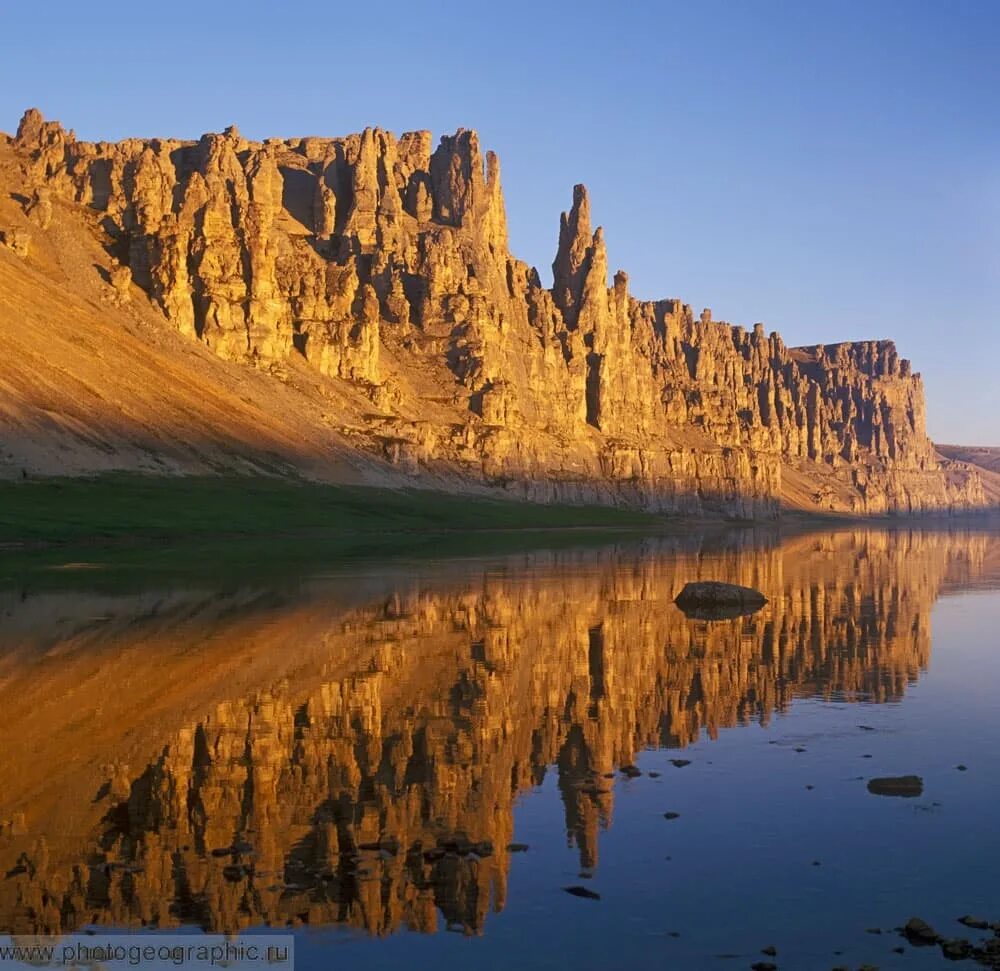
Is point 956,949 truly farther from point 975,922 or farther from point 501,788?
point 501,788

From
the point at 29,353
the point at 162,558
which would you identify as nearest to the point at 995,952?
the point at 162,558

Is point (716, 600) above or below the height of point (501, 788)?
above

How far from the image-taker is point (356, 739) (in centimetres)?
2102

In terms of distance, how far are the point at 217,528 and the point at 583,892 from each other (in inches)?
3741

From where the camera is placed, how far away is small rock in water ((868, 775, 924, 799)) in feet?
57.2

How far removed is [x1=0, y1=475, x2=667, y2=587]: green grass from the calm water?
29.4 metres

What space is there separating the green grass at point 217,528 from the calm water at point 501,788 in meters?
29.4

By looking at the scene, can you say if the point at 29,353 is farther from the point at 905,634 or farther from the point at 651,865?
the point at 651,865

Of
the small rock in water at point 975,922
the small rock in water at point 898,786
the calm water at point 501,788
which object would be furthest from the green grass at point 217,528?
the small rock in water at point 975,922

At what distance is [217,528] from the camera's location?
342ft

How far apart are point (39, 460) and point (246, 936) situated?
364 ft

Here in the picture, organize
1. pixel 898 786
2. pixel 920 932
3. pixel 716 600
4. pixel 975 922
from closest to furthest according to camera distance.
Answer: pixel 920 932 < pixel 975 922 < pixel 898 786 < pixel 716 600

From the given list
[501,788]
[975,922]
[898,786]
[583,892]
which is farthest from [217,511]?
[975,922]

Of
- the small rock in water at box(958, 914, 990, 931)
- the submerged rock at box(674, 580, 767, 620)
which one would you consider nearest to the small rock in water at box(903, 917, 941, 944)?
the small rock in water at box(958, 914, 990, 931)
